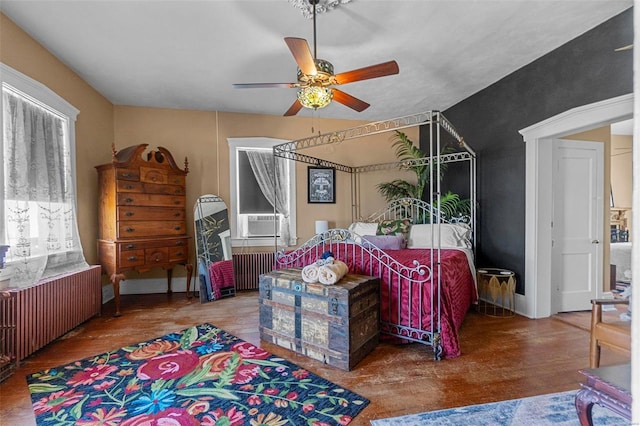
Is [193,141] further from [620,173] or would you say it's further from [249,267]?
[620,173]

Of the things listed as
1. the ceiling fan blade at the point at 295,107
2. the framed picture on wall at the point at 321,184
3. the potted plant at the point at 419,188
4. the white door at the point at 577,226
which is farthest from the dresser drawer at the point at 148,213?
the white door at the point at 577,226

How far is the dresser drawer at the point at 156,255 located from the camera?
152 inches

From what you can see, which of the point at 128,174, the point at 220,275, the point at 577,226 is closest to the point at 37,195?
the point at 128,174

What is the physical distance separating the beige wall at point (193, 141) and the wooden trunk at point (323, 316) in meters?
2.40

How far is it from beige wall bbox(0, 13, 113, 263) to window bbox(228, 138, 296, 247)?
1.77 metres

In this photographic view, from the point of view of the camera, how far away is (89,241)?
151 inches


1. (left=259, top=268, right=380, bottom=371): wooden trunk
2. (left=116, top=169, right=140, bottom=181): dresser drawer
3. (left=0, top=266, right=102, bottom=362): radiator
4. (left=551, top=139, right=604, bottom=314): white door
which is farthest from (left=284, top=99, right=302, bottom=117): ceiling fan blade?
(left=551, top=139, right=604, bottom=314): white door

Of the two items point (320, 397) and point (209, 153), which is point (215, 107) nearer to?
point (209, 153)

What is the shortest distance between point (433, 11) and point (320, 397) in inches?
122

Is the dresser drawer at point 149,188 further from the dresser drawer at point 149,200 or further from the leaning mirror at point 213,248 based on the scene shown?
the leaning mirror at point 213,248

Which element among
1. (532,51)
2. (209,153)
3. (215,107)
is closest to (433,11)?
(532,51)

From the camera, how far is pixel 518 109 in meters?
3.55

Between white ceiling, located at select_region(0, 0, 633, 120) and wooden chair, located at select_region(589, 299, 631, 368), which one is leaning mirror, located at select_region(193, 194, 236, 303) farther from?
wooden chair, located at select_region(589, 299, 631, 368)

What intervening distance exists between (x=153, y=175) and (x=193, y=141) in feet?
3.34
